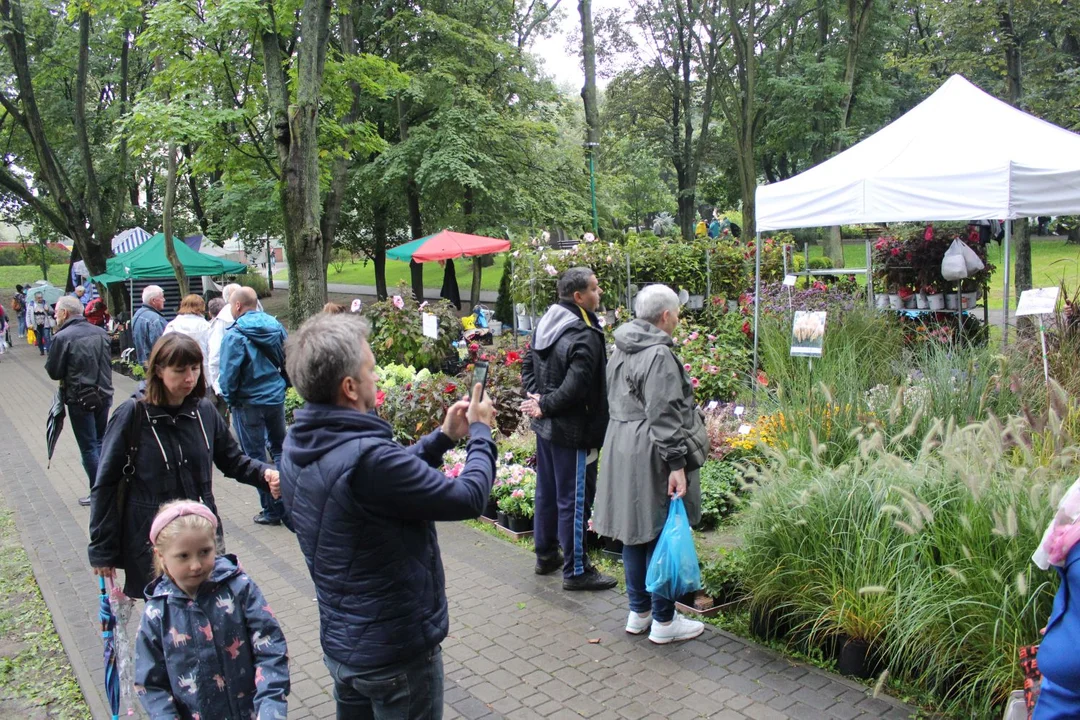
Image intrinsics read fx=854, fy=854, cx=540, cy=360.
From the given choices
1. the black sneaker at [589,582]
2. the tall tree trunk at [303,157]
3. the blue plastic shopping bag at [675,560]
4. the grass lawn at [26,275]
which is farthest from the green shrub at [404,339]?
the grass lawn at [26,275]

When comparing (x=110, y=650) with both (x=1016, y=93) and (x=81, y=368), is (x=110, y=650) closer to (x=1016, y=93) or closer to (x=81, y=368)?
(x=81, y=368)

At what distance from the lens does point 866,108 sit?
98.7 feet

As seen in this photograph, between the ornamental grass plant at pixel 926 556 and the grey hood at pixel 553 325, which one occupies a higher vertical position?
the grey hood at pixel 553 325

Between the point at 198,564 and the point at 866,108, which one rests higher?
the point at 866,108

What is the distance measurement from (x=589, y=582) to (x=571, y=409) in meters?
1.11

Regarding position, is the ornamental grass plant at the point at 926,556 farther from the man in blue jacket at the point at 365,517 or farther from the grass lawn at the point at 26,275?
the grass lawn at the point at 26,275

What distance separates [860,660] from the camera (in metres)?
3.97

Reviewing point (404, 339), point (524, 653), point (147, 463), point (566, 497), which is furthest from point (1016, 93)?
point (147, 463)

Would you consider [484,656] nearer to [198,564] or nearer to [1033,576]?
[198,564]

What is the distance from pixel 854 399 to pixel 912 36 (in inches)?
1309

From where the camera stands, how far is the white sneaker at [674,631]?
4484mm

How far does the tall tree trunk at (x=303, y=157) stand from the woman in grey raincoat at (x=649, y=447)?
23.2 feet

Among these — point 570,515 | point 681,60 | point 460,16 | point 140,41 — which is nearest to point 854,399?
point 570,515

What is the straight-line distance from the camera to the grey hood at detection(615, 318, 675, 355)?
431 cm
